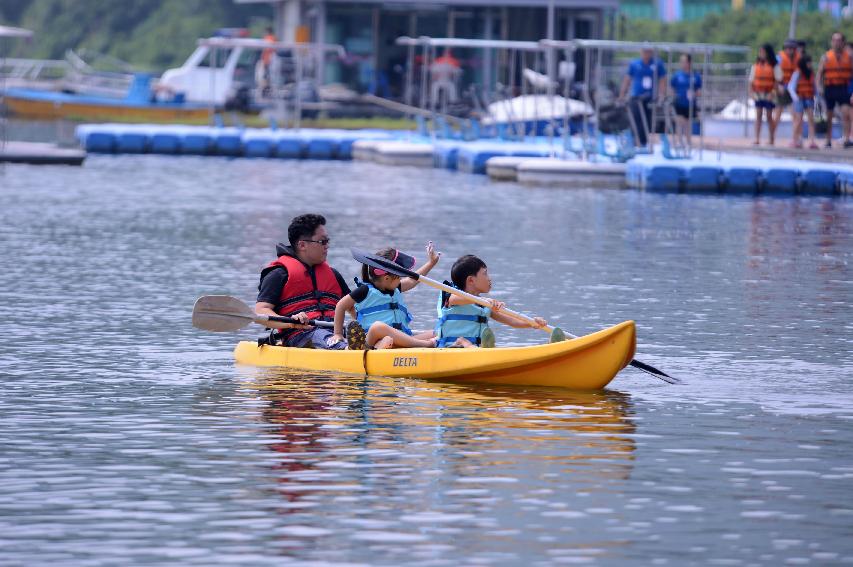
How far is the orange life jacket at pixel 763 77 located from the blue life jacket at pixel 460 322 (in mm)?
20590

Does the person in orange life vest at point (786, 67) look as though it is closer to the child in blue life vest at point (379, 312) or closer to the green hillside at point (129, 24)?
the child in blue life vest at point (379, 312)

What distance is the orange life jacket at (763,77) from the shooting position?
109ft

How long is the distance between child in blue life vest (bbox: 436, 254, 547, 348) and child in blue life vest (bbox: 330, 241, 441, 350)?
0.56ft

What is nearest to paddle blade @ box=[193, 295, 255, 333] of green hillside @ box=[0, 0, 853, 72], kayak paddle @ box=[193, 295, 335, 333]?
kayak paddle @ box=[193, 295, 335, 333]

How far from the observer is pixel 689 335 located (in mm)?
16125

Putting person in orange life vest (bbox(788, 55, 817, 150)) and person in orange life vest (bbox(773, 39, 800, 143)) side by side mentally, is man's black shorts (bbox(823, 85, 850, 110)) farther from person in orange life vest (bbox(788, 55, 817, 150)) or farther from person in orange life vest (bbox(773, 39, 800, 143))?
person in orange life vest (bbox(773, 39, 800, 143))

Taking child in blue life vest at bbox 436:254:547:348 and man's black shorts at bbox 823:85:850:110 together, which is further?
man's black shorts at bbox 823:85:850:110

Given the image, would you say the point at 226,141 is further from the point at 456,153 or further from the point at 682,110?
the point at 682,110

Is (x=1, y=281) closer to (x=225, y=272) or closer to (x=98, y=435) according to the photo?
(x=225, y=272)

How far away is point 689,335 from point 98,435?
6.25 metres

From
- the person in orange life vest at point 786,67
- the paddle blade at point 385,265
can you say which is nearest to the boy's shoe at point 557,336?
the paddle blade at point 385,265

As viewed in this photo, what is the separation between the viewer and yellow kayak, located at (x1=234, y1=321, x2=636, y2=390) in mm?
12812

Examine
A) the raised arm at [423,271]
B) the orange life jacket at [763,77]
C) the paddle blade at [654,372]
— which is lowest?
the paddle blade at [654,372]

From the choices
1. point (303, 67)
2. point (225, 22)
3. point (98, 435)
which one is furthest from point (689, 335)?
point (225, 22)
